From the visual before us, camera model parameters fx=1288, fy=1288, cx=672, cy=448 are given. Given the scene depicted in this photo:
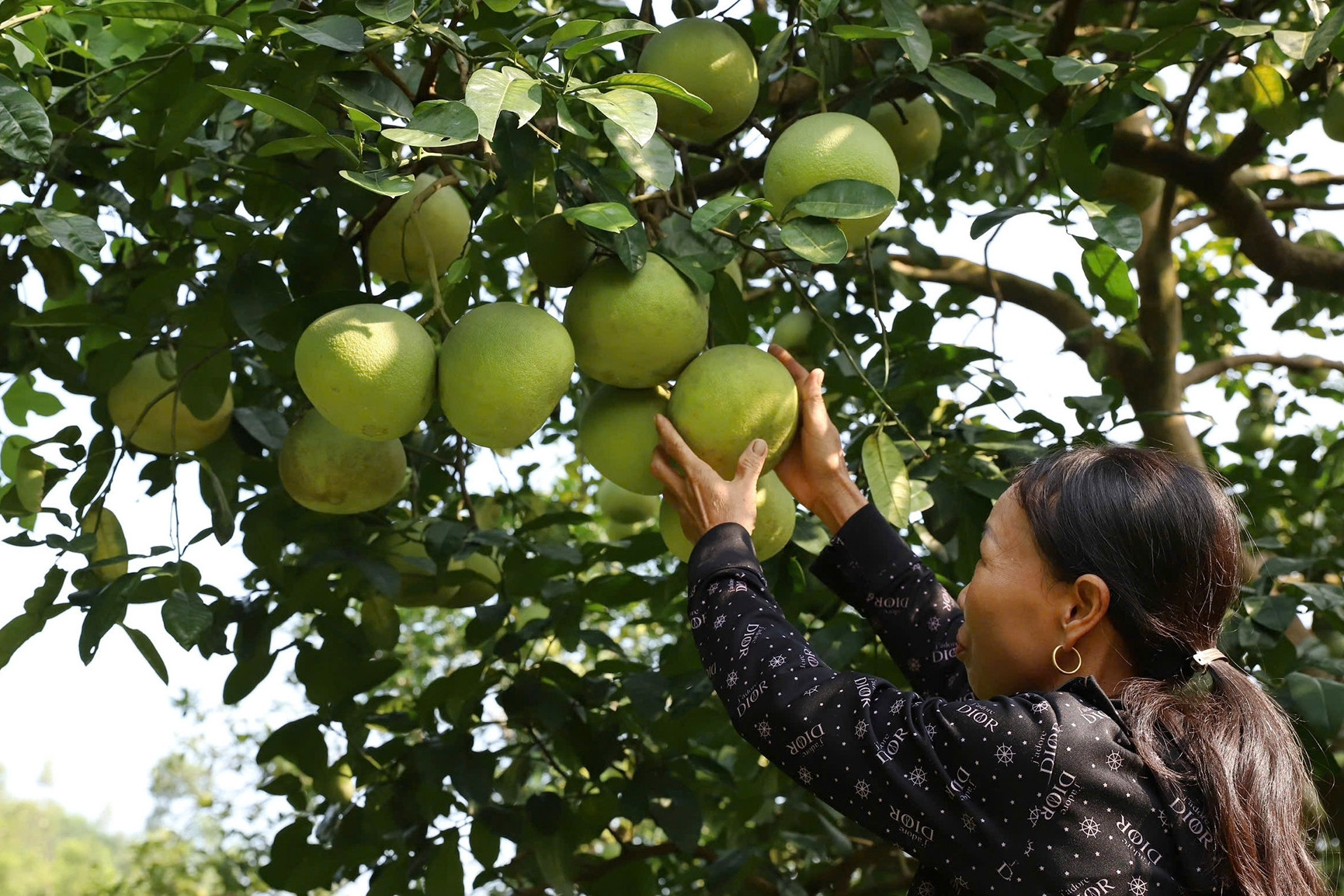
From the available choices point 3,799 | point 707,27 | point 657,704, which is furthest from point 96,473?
point 3,799

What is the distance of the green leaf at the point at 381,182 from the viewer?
4.70ft

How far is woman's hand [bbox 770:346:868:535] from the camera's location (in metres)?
1.92

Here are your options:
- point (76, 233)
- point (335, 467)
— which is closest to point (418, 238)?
point (335, 467)

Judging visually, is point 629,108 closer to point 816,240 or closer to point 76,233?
point 816,240

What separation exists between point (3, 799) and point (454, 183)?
2720 inches

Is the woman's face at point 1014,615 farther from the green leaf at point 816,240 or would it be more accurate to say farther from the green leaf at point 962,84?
the green leaf at point 962,84

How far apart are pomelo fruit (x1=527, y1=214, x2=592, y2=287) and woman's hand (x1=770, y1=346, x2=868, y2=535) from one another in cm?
32

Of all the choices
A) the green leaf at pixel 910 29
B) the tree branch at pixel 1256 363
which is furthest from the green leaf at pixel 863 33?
the tree branch at pixel 1256 363

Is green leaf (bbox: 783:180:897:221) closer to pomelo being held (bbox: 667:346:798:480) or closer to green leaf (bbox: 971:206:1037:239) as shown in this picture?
pomelo being held (bbox: 667:346:798:480)

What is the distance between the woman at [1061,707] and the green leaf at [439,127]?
523 mm

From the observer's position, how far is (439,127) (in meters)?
1.41

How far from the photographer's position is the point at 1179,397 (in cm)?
370

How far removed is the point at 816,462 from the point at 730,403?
1.01 feet

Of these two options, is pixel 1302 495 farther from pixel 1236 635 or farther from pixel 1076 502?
pixel 1076 502
